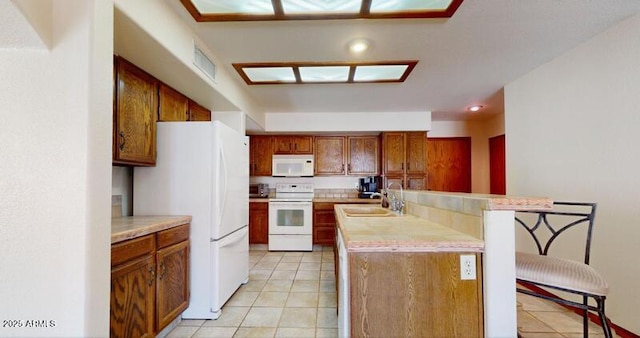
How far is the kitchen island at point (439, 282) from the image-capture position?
1.22 m

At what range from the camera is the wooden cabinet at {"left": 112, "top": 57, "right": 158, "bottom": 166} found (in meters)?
1.84

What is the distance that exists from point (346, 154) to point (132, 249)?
144 inches


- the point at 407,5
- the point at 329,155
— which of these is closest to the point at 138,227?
the point at 407,5

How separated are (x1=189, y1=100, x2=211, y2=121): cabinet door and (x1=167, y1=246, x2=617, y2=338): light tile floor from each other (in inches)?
73.4

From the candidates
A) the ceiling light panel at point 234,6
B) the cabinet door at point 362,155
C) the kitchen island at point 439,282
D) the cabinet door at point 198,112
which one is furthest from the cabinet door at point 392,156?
the kitchen island at point 439,282

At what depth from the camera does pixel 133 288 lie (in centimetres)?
160

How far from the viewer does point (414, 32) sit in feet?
6.72

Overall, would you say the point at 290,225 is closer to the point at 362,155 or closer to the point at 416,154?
the point at 362,155

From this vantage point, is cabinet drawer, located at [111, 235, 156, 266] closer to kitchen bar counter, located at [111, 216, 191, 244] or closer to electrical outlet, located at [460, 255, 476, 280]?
kitchen bar counter, located at [111, 216, 191, 244]

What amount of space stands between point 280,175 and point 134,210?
A: 8.71 ft

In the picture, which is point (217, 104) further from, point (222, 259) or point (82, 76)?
point (82, 76)

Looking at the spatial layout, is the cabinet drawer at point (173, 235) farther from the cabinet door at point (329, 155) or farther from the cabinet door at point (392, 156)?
the cabinet door at point (392, 156)

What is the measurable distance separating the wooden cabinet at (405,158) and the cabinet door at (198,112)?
271 centimetres

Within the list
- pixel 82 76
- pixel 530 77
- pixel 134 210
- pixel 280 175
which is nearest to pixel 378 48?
pixel 530 77
